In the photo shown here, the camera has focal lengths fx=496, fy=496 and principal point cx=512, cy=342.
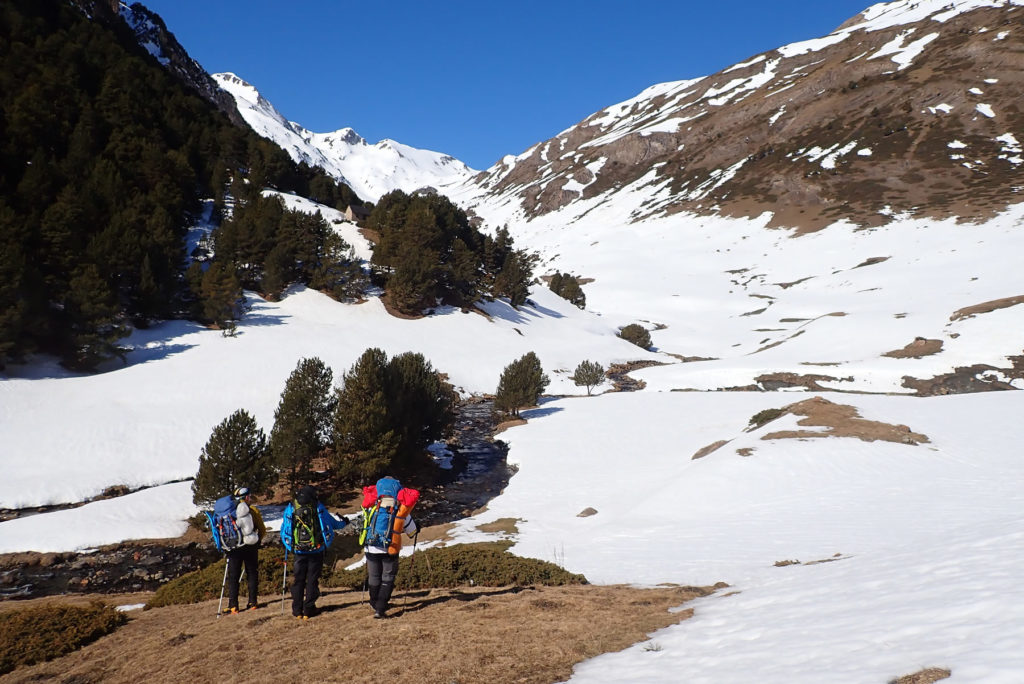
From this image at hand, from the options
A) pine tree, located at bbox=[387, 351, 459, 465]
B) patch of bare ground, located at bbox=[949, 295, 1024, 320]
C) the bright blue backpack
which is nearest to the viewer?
the bright blue backpack

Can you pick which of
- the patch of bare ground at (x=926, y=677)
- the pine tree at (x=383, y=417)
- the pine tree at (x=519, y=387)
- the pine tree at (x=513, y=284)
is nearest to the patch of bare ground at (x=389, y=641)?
the patch of bare ground at (x=926, y=677)

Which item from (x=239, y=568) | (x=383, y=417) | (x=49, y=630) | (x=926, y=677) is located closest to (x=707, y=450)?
(x=383, y=417)

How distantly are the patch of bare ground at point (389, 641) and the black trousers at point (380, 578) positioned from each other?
1.16 ft

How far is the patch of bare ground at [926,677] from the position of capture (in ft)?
16.0

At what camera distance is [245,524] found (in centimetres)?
1035

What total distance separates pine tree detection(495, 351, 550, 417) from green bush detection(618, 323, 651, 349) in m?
31.8

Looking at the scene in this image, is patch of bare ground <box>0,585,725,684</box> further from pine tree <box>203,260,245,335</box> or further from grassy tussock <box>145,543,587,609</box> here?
pine tree <box>203,260,245,335</box>

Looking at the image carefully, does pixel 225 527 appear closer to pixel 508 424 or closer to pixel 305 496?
pixel 305 496

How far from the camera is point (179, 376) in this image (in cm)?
3541

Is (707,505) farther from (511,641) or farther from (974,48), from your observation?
(974,48)

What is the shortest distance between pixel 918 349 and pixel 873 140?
129284 mm

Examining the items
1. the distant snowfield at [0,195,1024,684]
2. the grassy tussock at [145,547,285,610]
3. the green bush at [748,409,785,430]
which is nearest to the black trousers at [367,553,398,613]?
the distant snowfield at [0,195,1024,684]

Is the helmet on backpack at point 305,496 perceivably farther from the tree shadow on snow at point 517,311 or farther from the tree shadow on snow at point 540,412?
the tree shadow on snow at point 517,311

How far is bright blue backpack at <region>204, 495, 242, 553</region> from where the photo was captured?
404 inches
